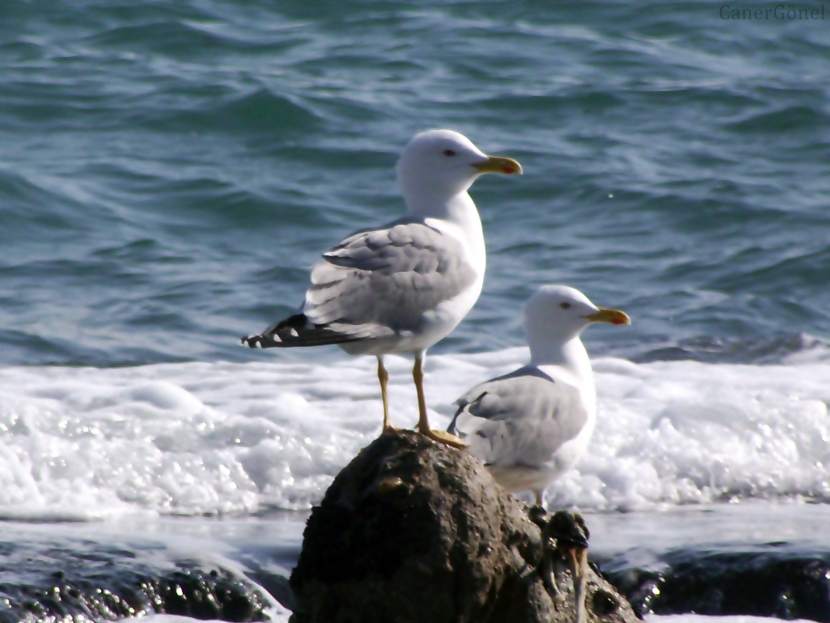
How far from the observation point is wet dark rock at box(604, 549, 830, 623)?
5004mm

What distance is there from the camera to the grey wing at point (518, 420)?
533 cm

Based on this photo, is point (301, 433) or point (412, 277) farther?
point (301, 433)

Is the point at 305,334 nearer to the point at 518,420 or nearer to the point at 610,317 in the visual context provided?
the point at 518,420

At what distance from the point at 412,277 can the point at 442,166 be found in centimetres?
68

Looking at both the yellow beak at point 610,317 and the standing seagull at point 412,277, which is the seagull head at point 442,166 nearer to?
the standing seagull at point 412,277

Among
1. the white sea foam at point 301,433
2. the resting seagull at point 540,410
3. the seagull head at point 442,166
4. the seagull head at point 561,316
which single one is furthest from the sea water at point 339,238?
the seagull head at point 442,166

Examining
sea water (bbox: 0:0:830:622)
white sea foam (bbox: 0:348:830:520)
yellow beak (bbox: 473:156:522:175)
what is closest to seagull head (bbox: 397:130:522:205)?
yellow beak (bbox: 473:156:522:175)

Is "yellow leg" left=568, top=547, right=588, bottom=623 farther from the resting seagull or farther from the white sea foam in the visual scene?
the white sea foam

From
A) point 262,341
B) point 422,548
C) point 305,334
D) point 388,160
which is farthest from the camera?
point 388,160

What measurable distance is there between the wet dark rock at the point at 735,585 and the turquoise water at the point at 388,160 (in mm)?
3756

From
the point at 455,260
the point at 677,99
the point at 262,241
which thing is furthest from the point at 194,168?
the point at 455,260

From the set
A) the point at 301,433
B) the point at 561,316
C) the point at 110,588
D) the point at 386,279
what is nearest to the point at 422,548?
the point at 386,279

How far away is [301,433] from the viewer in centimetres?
711

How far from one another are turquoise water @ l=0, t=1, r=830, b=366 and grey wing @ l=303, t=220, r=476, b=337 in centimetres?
397
